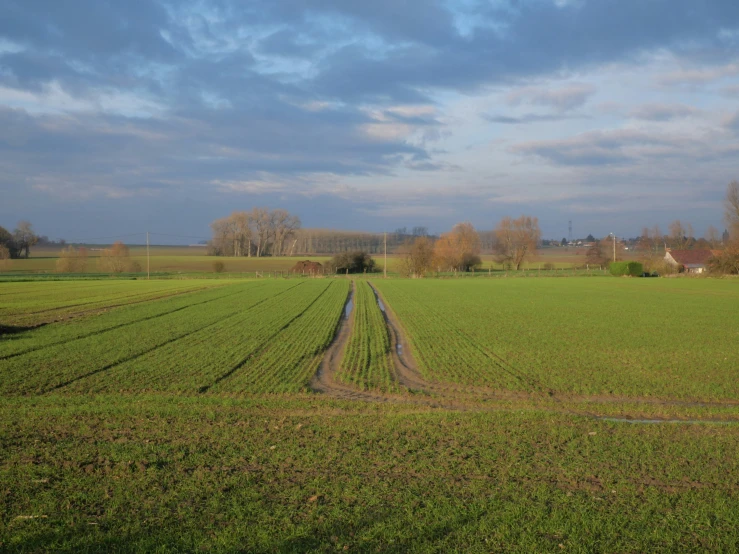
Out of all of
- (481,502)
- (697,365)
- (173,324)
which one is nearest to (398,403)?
(481,502)

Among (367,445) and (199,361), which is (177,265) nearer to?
(199,361)

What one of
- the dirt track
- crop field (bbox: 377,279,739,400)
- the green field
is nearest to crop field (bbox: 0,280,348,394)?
the dirt track

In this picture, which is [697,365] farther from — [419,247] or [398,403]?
[419,247]

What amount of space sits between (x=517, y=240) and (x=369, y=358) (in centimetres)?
12114

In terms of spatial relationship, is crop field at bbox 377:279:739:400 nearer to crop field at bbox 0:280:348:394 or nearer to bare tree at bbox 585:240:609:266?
crop field at bbox 0:280:348:394

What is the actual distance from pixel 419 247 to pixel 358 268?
63.7 ft

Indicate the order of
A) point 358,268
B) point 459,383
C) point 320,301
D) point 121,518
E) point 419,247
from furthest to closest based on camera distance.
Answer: point 358,268 < point 419,247 < point 320,301 < point 459,383 < point 121,518

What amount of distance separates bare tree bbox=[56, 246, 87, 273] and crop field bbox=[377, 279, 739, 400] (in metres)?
77.1

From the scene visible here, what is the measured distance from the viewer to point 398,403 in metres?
11.8

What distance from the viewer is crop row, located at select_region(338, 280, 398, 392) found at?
13.7m

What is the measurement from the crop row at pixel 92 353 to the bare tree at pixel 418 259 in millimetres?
64383

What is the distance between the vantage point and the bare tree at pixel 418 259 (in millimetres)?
91000

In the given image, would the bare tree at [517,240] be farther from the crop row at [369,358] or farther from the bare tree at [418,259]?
the crop row at [369,358]

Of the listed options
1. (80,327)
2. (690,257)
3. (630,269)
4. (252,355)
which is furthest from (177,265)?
(252,355)
